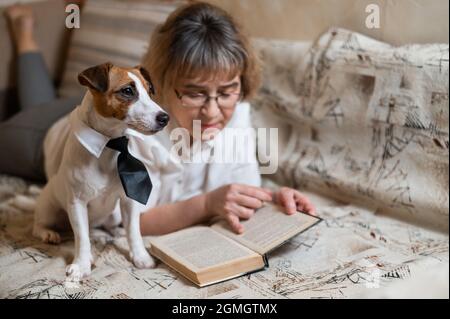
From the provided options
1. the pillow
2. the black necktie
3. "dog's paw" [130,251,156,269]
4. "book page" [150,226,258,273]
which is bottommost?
"dog's paw" [130,251,156,269]

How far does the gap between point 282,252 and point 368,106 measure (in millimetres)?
360

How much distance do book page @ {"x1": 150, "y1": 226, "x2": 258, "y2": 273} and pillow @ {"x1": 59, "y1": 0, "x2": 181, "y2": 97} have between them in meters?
0.45

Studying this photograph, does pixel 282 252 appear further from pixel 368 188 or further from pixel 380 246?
pixel 368 188

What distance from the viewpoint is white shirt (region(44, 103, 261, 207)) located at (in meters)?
0.88

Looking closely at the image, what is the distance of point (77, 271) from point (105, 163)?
159 millimetres

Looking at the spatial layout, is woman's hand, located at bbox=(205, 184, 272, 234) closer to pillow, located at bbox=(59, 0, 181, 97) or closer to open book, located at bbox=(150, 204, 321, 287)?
open book, located at bbox=(150, 204, 321, 287)

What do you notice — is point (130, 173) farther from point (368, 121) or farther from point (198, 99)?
point (368, 121)

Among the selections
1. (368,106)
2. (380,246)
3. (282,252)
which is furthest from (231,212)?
(368,106)

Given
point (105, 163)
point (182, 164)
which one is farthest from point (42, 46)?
point (105, 163)

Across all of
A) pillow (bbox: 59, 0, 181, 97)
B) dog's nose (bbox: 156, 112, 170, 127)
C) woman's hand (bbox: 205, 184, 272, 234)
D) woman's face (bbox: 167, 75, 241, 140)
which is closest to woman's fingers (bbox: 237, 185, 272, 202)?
woman's hand (bbox: 205, 184, 272, 234)

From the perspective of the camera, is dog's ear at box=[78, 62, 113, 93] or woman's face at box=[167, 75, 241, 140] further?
woman's face at box=[167, 75, 241, 140]

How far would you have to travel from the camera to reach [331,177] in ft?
3.43

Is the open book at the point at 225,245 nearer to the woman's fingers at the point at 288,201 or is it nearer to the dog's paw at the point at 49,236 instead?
the woman's fingers at the point at 288,201

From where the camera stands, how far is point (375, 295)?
0.58 m
